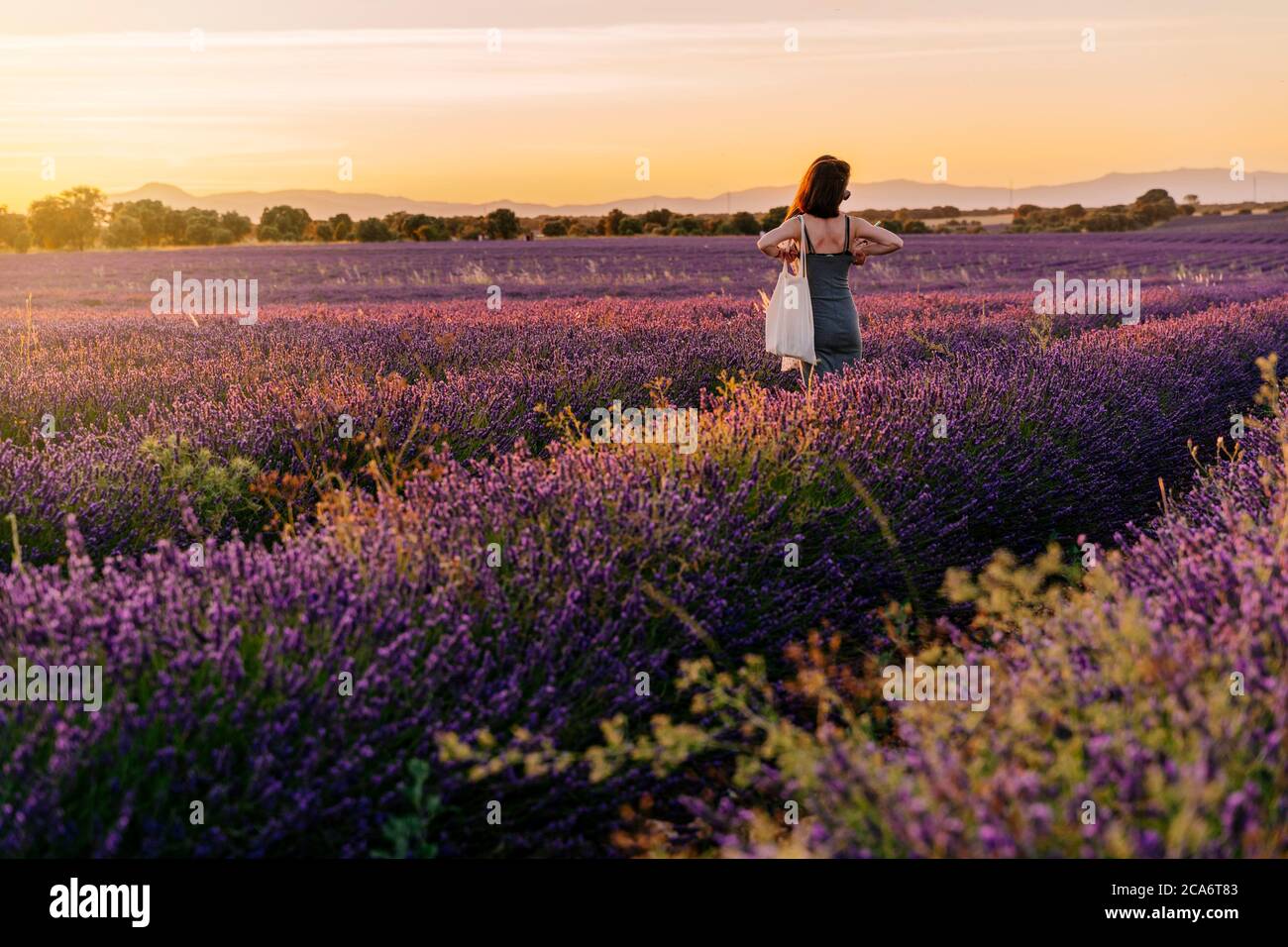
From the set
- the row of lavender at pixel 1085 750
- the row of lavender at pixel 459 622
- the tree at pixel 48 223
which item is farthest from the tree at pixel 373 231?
the row of lavender at pixel 1085 750

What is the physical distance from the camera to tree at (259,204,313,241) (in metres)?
50.3

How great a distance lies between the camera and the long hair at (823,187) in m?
5.10

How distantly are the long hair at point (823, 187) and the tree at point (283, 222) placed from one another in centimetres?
4971

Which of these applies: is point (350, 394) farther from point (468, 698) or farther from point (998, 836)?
point (998, 836)

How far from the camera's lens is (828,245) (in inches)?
210

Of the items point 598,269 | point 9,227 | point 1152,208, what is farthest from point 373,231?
point 1152,208

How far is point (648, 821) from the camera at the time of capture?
2.40 meters

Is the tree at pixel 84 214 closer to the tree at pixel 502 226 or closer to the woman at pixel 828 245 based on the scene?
the tree at pixel 502 226

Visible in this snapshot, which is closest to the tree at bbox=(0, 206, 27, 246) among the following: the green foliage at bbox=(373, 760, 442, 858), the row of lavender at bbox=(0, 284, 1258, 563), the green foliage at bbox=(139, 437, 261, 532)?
the row of lavender at bbox=(0, 284, 1258, 563)

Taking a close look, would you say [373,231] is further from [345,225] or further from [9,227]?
[9,227]

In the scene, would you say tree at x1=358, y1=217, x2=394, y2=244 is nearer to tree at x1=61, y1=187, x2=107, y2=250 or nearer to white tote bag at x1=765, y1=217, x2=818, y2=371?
tree at x1=61, y1=187, x2=107, y2=250

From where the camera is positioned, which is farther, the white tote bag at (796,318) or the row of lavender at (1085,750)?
the white tote bag at (796,318)

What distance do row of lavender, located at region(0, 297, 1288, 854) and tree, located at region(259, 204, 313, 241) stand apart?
167 feet

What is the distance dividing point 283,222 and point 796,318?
50.0 metres
